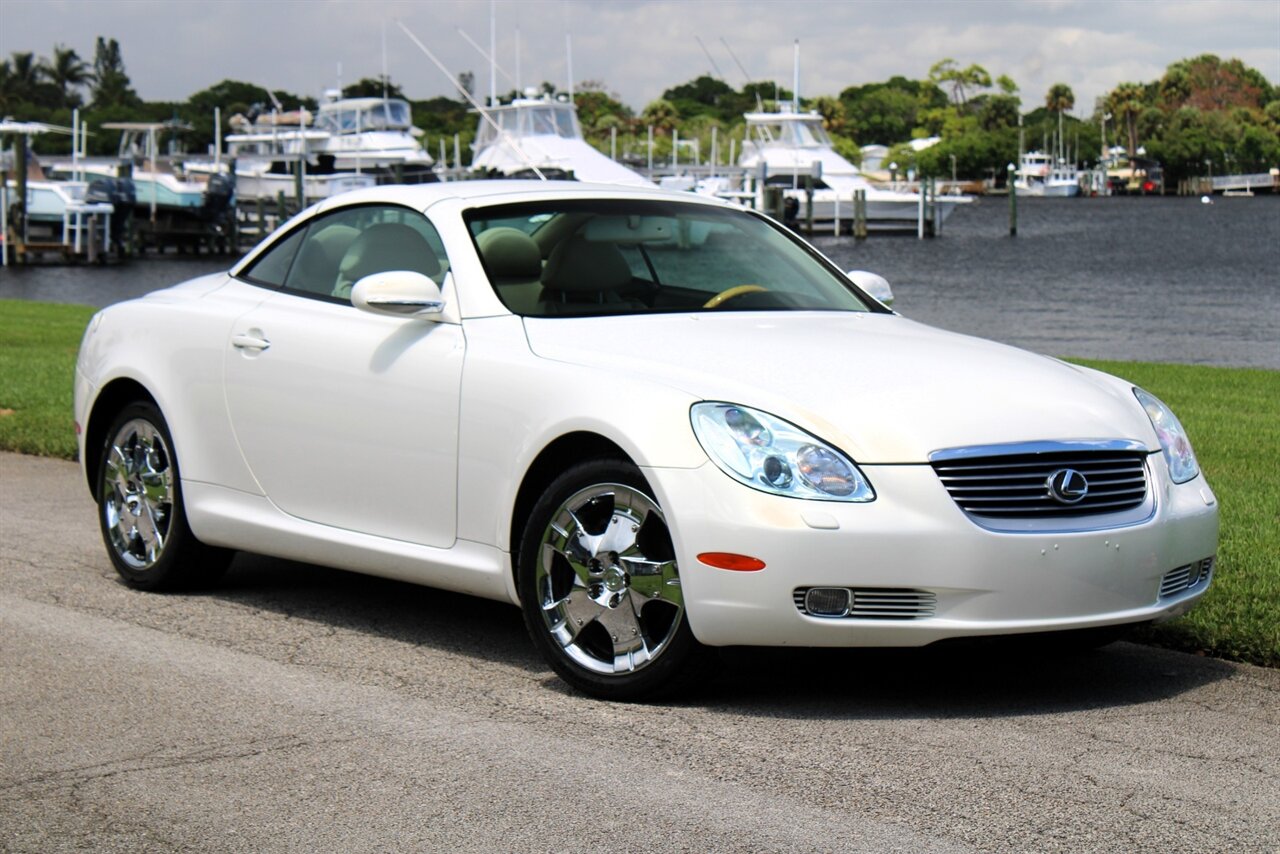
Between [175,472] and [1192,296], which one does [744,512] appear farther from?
[1192,296]

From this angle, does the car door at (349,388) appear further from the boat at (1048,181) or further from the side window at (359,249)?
the boat at (1048,181)

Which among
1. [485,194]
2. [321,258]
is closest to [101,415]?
[321,258]

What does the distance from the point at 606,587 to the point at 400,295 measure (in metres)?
1.31

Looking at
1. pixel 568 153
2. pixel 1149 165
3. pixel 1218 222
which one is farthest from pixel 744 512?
pixel 1149 165

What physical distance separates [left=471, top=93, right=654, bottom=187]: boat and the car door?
5081 centimetres

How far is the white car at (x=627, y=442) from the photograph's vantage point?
514cm

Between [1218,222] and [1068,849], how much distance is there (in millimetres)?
111329

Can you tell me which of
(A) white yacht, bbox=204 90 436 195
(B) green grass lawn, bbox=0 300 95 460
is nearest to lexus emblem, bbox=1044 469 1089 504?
(B) green grass lawn, bbox=0 300 95 460

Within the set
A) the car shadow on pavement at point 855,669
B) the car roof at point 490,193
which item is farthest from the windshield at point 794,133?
the car shadow on pavement at point 855,669

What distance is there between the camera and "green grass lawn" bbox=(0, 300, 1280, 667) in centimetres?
648

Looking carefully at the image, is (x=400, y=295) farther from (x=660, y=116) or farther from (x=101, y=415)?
(x=660, y=116)

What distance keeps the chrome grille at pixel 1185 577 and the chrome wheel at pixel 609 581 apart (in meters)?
1.45

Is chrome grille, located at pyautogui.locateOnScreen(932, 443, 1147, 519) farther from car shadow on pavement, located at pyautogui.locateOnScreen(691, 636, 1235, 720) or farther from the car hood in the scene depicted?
car shadow on pavement, located at pyautogui.locateOnScreen(691, 636, 1235, 720)

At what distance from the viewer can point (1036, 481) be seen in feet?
17.3
